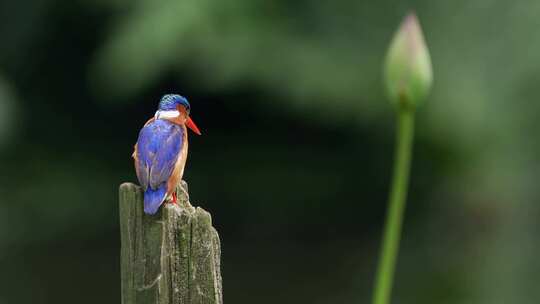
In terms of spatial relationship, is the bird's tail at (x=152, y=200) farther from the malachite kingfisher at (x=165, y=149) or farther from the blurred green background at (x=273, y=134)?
the blurred green background at (x=273, y=134)

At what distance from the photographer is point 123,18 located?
723cm

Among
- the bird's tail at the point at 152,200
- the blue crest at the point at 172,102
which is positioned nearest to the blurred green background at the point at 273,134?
the blue crest at the point at 172,102

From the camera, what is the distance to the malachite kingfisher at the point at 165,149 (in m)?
1.47

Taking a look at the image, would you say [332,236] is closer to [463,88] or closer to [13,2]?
[463,88]

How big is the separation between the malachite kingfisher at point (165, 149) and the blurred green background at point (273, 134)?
463cm

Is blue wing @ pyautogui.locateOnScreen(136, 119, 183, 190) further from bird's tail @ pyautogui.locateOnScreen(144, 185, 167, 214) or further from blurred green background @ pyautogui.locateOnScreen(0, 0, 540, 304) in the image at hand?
blurred green background @ pyautogui.locateOnScreen(0, 0, 540, 304)

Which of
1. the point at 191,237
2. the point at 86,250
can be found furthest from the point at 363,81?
the point at 191,237

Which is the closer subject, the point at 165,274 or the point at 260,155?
the point at 165,274

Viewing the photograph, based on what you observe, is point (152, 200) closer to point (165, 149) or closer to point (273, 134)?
point (165, 149)

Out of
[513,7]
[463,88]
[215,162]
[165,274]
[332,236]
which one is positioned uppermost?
[513,7]

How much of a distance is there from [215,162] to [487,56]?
2.24 metres

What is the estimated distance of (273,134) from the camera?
330 inches

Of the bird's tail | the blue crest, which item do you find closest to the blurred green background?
the blue crest

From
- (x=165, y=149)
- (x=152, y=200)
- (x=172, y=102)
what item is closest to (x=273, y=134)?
(x=172, y=102)
